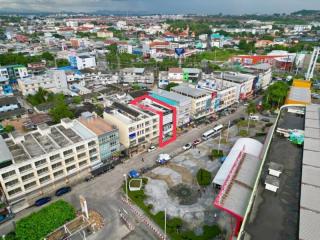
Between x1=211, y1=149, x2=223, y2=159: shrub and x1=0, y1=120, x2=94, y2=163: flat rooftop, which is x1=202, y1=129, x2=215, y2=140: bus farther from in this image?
x1=0, y1=120, x2=94, y2=163: flat rooftop

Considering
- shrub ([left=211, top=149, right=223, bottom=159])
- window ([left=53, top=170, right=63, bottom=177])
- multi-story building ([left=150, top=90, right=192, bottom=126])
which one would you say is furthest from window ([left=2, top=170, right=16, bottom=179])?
multi-story building ([left=150, top=90, right=192, bottom=126])

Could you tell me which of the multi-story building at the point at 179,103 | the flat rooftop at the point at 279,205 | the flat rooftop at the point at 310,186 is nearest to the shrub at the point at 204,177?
the flat rooftop at the point at 279,205

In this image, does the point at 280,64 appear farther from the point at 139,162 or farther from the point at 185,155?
the point at 139,162

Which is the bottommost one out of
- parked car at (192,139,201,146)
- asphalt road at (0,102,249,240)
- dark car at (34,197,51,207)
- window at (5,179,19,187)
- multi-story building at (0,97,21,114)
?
asphalt road at (0,102,249,240)

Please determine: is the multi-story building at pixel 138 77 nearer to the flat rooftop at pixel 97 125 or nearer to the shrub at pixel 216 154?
the flat rooftop at pixel 97 125

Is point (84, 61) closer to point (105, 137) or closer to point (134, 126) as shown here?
point (134, 126)

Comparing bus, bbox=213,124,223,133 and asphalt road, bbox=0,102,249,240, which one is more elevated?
bus, bbox=213,124,223,133

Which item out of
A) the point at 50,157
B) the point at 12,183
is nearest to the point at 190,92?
the point at 50,157
